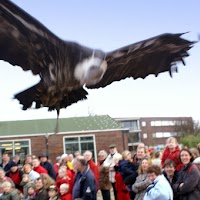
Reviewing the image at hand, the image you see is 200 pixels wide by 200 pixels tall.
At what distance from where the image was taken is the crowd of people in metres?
5.33

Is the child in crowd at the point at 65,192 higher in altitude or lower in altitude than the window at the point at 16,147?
lower

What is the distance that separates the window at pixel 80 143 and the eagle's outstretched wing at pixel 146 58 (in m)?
23.2

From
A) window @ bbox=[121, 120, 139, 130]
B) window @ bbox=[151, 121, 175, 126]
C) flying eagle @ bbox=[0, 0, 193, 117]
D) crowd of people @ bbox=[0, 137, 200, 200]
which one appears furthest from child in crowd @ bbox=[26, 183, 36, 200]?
window @ bbox=[151, 121, 175, 126]

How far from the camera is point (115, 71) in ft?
19.5

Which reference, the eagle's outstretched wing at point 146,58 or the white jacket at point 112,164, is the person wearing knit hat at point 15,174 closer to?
the white jacket at point 112,164

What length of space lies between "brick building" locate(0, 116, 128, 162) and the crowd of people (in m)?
20.2

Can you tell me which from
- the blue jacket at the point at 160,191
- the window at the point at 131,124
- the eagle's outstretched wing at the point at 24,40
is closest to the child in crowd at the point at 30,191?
the blue jacket at the point at 160,191

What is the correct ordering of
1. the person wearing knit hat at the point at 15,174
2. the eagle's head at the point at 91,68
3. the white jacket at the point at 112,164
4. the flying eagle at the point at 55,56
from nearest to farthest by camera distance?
1. the flying eagle at the point at 55,56
2. the eagle's head at the point at 91,68
3. the white jacket at the point at 112,164
4. the person wearing knit hat at the point at 15,174

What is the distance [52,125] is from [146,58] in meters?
26.3

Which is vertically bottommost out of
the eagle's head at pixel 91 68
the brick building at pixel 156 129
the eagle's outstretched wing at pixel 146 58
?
the eagle's head at pixel 91 68

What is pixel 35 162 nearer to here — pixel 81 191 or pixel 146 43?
pixel 81 191

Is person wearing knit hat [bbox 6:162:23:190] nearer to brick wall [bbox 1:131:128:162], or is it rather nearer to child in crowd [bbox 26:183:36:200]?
child in crowd [bbox 26:183:36:200]

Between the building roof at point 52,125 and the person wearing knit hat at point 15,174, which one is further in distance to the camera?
the building roof at point 52,125

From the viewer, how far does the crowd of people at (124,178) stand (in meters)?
5.33
